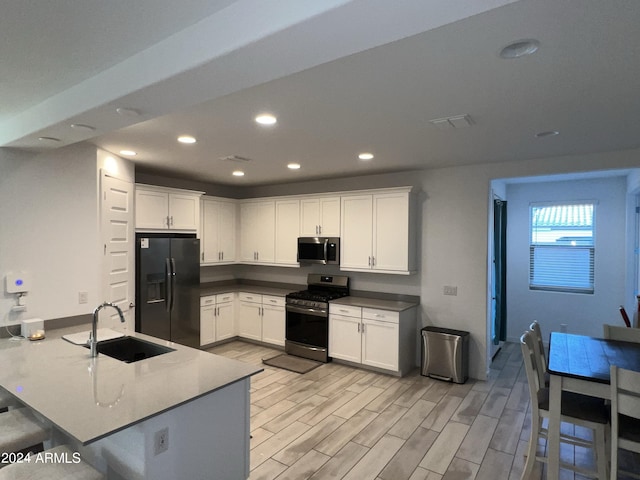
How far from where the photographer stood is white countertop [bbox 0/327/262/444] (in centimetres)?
165

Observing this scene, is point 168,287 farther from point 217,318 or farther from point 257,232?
point 257,232

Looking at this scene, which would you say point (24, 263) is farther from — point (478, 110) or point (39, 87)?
point (478, 110)

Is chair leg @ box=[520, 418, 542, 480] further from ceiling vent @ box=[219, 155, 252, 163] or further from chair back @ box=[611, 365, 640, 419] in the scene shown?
ceiling vent @ box=[219, 155, 252, 163]

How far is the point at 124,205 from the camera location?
4.08 m

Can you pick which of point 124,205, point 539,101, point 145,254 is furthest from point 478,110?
point 145,254

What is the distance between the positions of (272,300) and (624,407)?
434cm

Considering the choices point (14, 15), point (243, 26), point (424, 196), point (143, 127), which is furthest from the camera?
point (424, 196)

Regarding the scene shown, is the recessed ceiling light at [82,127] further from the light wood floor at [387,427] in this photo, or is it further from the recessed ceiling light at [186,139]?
the light wood floor at [387,427]

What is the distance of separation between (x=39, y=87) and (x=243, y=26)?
1.64 metres

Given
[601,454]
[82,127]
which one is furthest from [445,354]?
[82,127]

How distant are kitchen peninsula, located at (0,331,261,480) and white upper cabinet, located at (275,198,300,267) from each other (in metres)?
3.25

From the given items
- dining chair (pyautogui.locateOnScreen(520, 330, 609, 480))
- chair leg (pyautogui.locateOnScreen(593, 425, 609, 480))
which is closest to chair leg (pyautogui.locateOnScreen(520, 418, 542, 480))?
dining chair (pyautogui.locateOnScreen(520, 330, 609, 480))

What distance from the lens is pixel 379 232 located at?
487 cm

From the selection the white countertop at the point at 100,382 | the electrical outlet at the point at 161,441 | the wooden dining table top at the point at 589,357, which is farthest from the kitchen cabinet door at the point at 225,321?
the wooden dining table top at the point at 589,357
